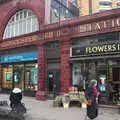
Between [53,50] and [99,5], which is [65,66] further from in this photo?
[99,5]

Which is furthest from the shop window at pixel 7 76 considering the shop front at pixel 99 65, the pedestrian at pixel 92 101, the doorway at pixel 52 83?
the pedestrian at pixel 92 101

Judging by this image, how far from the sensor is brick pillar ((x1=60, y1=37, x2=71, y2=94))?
20.1m

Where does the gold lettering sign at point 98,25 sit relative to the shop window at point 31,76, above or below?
above

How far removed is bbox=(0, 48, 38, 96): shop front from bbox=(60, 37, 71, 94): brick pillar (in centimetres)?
343

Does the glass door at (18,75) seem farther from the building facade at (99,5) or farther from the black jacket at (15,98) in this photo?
the building facade at (99,5)

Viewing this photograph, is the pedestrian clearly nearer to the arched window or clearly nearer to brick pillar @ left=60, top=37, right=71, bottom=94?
brick pillar @ left=60, top=37, right=71, bottom=94

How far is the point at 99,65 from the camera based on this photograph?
730 inches

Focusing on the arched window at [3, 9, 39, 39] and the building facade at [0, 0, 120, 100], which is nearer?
the building facade at [0, 0, 120, 100]

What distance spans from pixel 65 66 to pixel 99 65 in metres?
2.86

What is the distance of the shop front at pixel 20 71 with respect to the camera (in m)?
23.6

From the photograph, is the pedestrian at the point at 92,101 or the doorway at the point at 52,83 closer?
the pedestrian at the point at 92,101

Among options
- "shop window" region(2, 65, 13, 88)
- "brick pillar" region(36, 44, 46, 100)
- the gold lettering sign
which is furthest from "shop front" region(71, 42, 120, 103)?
"shop window" region(2, 65, 13, 88)

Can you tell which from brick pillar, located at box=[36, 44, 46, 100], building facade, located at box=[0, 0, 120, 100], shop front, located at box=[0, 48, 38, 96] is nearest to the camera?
building facade, located at box=[0, 0, 120, 100]

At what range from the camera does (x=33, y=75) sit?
932 inches
